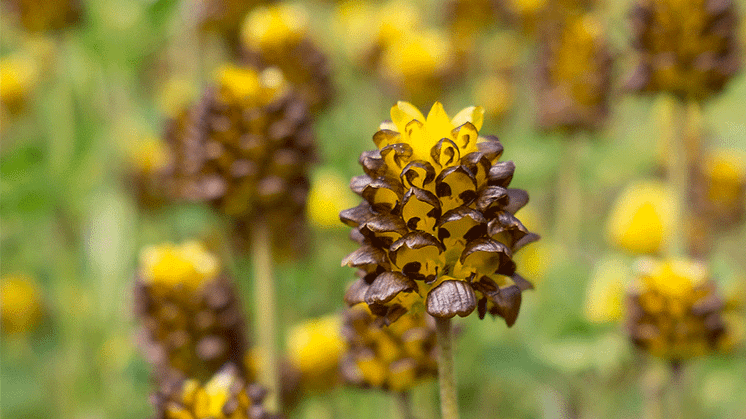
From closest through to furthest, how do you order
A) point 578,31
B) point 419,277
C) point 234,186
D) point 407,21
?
1. point 419,277
2. point 234,186
3. point 578,31
4. point 407,21

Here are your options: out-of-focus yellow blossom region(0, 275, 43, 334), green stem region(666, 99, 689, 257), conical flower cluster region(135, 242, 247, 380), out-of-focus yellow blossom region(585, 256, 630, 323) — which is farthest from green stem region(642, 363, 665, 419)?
out-of-focus yellow blossom region(0, 275, 43, 334)

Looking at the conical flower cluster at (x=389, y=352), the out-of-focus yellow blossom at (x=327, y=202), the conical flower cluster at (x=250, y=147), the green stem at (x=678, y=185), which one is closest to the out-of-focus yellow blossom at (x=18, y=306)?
the out-of-focus yellow blossom at (x=327, y=202)

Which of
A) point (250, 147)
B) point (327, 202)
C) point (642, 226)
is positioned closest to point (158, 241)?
point (327, 202)

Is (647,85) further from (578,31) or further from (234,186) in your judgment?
(234,186)

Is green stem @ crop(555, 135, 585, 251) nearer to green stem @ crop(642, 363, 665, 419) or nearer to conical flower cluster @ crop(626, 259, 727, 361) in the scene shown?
green stem @ crop(642, 363, 665, 419)

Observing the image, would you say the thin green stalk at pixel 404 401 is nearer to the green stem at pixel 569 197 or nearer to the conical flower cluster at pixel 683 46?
the conical flower cluster at pixel 683 46

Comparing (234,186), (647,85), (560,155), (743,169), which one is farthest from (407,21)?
(234,186)
